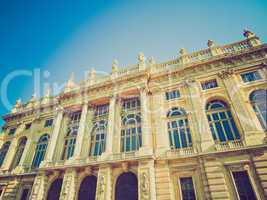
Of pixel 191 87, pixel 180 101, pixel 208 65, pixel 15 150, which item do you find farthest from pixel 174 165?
pixel 15 150

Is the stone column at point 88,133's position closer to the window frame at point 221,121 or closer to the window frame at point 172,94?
the window frame at point 172,94

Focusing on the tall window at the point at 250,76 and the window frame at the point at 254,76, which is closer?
the window frame at the point at 254,76

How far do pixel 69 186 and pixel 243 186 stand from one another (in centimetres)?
1492

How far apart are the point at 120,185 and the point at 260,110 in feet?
47.9

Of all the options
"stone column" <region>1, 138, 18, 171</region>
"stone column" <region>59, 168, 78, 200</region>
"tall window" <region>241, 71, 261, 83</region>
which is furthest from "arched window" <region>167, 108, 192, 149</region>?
"stone column" <region>1, 138, 18, 171</region>

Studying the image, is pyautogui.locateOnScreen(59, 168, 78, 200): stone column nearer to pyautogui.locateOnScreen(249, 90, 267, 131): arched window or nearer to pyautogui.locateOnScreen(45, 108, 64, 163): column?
pyautogui.locateOnScreen(45, 108, 64, 163): column

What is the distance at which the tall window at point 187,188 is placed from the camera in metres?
13.8

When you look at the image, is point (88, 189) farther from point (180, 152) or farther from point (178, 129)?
point (178, 129)

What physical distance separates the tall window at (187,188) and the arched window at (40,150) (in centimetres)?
1802

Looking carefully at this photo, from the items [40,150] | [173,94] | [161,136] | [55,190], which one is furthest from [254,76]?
[40,150]

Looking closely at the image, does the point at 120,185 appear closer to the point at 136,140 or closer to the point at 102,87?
the point at 136,140

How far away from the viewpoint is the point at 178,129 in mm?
17359

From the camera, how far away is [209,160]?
14039 mm

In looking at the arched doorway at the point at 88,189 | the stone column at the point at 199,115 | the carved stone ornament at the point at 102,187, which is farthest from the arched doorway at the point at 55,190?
the stone column at the point at 199,115
